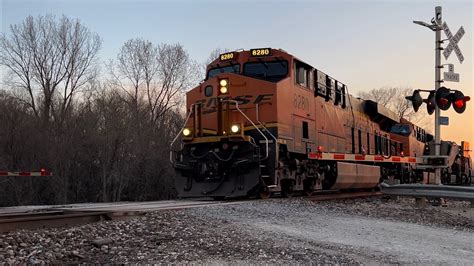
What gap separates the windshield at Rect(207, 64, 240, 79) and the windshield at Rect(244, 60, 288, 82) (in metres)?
0.26

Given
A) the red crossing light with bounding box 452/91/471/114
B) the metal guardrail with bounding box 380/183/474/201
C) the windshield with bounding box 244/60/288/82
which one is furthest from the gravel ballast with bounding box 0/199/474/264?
the red crossing light with bounding box 452/91/471/114

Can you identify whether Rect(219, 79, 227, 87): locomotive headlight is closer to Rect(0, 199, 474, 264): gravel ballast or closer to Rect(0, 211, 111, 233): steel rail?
Rect(0, 199, 474, 264): gravel ballast

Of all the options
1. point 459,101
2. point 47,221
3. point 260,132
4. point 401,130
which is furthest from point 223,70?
point 401,130

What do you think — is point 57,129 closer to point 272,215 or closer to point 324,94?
point 324,94

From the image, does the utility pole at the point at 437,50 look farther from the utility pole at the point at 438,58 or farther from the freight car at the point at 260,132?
the freight car at the point at 260,132

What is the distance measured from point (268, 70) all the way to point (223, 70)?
4.55 feet

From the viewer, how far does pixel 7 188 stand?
78.5ft

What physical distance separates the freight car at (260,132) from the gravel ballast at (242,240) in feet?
8.13

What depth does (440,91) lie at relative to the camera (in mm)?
13102

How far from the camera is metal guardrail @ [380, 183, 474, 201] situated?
10.4m

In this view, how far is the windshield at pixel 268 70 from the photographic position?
1233 cm

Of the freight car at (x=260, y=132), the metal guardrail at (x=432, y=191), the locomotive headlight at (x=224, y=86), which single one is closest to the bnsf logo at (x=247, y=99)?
the freight car at (x=260, y=132)

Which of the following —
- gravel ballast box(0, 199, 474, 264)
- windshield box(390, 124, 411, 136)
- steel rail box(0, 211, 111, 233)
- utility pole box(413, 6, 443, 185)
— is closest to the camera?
gravel ballast box(0, 199, 474, 264)

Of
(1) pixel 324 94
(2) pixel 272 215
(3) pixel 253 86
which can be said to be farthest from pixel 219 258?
(1) pixel 324 94
